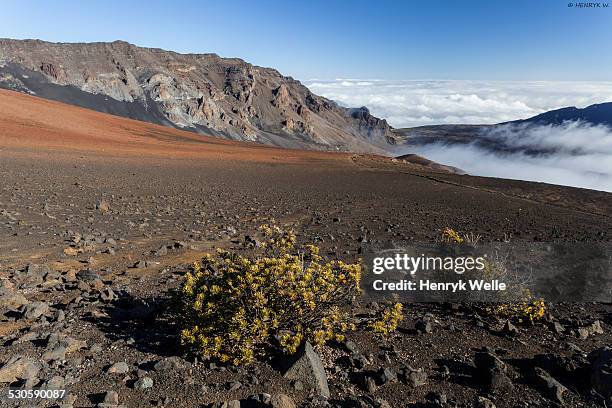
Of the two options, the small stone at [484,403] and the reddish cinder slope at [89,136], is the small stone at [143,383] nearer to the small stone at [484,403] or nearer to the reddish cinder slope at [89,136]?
the small stone at [484,403]

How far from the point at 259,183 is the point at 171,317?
59.4 feet

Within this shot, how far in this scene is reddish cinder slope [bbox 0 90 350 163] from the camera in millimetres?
33062

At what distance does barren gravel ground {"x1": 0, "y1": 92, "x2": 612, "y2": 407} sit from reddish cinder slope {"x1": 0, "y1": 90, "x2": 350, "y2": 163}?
9.37m

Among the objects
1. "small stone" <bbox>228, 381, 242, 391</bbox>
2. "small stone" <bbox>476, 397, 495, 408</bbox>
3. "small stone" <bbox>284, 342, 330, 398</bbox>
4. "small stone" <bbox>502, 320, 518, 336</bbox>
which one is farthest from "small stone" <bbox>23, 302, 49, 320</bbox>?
"small stone" <bbox>502, 320, 518, 336</bbox>

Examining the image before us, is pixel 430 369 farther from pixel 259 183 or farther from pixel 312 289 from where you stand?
pixel 259 183

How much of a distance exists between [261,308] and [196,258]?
4571 millimetres

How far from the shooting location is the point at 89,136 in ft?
130

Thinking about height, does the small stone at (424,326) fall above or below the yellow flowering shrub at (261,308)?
below

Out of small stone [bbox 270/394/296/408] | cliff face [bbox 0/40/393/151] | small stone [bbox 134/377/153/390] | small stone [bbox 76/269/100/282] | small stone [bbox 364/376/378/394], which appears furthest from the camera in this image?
cliff face [bbox 0/40/393/151]

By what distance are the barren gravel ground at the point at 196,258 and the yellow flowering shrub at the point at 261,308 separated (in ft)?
0.86

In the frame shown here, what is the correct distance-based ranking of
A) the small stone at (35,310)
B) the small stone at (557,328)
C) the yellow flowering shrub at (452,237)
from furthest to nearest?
the yellow flowering shrub at (452,237) < the small stone at (557,328) < the small stone at (35,310)

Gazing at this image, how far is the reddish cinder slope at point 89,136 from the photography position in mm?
33062

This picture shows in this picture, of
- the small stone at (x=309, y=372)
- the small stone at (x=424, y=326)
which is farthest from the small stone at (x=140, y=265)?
the small stone at (x=424, y=326)

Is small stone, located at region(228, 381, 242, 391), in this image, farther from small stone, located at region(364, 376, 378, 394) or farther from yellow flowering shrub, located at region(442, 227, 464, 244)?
yellow flowering shrub, located at region(442, 227, 464, 244)
